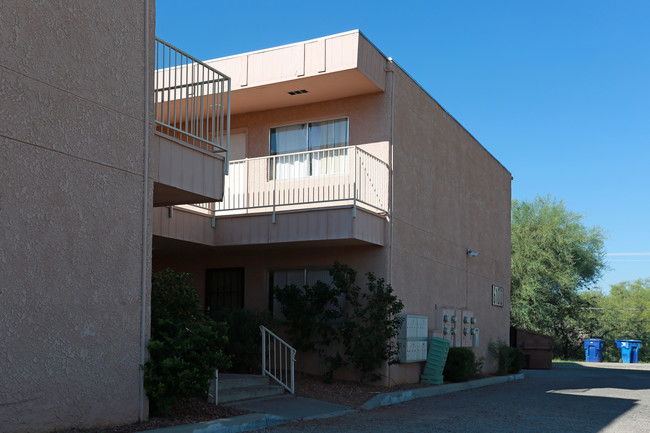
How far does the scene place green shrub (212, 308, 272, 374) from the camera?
13.1 m

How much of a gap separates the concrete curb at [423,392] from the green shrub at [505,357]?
125cm

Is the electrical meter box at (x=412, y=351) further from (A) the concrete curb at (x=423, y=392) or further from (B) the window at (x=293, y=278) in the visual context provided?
(B) the window at (x=293, y=278)

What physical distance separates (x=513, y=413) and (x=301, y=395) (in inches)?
144

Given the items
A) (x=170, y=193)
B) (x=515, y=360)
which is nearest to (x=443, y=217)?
(x=515, y=360)

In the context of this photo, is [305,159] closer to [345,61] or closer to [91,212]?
[345,61]

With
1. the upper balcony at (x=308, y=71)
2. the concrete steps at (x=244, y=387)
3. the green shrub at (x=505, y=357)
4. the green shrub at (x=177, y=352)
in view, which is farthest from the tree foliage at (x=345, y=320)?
the green shrub at (x=505, y=357)

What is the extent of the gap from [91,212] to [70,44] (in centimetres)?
196

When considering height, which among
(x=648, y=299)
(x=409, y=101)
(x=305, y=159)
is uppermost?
(x=409, y=101)

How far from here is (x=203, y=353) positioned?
9117mm

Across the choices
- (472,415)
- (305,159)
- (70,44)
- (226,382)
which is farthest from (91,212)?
(305,159)

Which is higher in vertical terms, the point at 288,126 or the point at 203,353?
the point at 288,126

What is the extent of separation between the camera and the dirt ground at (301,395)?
27.6 ft

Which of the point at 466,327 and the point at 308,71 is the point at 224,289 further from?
the point at 466,327

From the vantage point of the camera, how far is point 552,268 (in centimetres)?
3481
